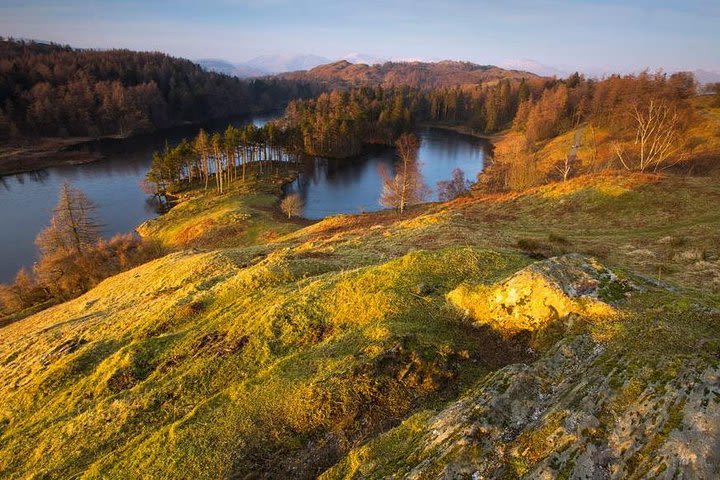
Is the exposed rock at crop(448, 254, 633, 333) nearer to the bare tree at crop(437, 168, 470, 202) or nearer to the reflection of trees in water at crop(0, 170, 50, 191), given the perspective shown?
the bare tree at crop(437, 168, 470, 202)

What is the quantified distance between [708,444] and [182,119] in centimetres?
20657

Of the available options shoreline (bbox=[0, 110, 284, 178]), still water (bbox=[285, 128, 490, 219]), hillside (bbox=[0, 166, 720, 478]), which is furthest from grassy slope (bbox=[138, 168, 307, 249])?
shoreline (bbox=[0, 110, 284, 178])

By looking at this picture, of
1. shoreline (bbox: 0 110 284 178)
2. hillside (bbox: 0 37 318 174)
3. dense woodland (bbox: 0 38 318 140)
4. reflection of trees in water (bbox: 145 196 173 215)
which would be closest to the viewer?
reflection of trees in water (bbox: 145 196 173 215)

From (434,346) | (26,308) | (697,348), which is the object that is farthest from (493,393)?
(26,308)

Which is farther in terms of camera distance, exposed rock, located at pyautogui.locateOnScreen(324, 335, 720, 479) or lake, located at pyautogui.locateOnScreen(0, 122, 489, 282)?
lake, located at pyautogui.locateOnScreen(0, 122, 489, 282)

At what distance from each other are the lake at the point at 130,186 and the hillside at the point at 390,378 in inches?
2064

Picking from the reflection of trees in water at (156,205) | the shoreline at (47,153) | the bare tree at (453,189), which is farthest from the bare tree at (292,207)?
the shoreline at (47,153)

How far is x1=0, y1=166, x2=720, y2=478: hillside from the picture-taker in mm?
7957

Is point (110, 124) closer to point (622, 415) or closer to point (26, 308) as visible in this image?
point (26, 308)

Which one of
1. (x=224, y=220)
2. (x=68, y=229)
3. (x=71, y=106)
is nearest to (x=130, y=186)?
(x=224, y=220)

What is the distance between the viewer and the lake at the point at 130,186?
70.2 metres

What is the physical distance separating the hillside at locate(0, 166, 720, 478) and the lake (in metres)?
52.4

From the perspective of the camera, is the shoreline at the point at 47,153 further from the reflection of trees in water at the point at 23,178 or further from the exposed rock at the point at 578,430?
the exposed rock at the point at 578,430

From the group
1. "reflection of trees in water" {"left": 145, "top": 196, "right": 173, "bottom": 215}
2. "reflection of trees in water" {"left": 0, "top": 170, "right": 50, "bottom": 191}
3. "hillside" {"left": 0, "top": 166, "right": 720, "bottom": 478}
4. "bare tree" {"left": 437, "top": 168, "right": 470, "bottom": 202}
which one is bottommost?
"reflection of trees in water" {"left": 145, "top": 196, "right": 173, "bottom": 215}
